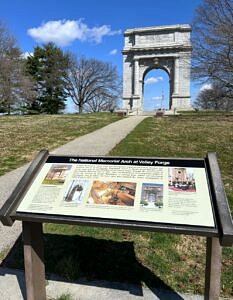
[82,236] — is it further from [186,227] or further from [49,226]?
[186,227]

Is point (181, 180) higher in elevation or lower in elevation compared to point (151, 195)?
higher

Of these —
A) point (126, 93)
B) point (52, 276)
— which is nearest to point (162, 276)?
point (52, 276)

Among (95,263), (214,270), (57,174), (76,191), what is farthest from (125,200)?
(95,263)

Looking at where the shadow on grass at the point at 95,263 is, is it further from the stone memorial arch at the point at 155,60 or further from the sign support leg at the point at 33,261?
the stone memorial arch at the point at 155,60

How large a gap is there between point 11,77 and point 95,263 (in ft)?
138

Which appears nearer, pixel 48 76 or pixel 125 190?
pixel 125 190

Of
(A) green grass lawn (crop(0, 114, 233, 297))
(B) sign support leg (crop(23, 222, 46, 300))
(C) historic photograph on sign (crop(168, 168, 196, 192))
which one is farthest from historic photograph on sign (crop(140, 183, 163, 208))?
(A) green grass lawn (crop(0, 114, 233, 297))

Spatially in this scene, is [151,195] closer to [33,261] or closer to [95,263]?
[33,261]

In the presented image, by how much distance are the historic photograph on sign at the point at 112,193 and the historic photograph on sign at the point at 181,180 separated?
35 centimetres

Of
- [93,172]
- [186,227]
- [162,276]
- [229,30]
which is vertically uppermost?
[229,30]

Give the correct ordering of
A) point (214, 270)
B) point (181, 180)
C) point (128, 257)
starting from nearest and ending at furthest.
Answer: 1. point (214, 270)
2. point (181, 180)
3. point (128, 257)

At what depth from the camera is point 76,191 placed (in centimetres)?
330

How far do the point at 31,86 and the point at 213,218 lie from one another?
45.4m

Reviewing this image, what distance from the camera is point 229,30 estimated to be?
24688mm
